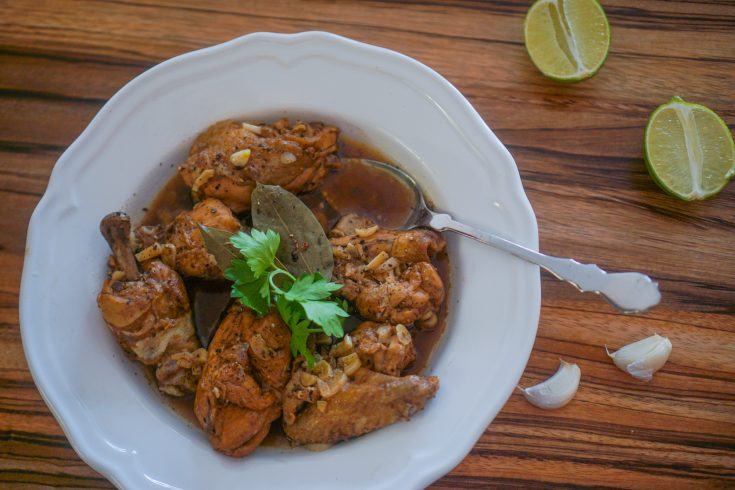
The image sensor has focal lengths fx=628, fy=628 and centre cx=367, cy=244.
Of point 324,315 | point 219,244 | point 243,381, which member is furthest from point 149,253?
point 324,315

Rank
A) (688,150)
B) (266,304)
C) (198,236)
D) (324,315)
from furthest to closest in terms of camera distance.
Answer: (688,150) → (198,236) → (266,304) → (324,315)

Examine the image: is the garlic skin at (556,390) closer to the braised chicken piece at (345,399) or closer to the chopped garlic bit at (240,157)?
the braised chicken piece at (345,399)

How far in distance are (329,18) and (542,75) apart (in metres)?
1.01

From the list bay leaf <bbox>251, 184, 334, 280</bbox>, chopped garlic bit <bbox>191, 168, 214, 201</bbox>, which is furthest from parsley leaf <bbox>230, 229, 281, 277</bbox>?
chopped garlic bit <bbox>191, 168, 214, 201</bbox>

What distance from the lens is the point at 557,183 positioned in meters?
2.75

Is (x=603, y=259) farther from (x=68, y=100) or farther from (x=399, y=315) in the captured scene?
(x=68, y=100)

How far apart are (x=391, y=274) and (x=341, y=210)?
16.8 inches

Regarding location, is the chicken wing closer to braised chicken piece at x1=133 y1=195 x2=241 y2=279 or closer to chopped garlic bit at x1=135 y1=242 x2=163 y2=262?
braised chicken piece at x1=133 y1=195 x2=241 y2=279

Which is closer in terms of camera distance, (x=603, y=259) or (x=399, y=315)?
(x=399, y=315)

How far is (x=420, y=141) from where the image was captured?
2.52 metres

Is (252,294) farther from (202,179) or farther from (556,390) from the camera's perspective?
(556,390)

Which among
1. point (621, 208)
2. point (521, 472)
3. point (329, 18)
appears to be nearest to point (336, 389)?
point (521, 472)

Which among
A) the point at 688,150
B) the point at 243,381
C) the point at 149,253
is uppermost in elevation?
the point at 688,150

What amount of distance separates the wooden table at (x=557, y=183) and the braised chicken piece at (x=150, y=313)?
56cm
